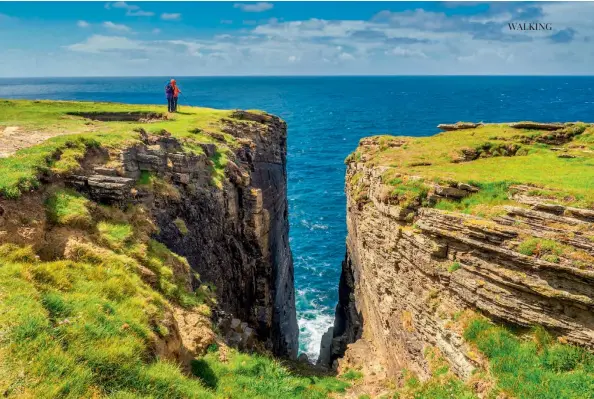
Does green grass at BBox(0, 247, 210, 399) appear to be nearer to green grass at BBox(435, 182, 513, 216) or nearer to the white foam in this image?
green grass at BBox(435, 182, 513, 216)

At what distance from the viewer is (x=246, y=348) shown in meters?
20.1

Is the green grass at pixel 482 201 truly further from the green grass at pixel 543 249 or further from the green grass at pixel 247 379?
the green grass at pixel 247 379

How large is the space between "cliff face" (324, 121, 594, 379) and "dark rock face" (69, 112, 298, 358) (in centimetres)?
968

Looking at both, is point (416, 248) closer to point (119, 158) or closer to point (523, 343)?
point (523, 343)

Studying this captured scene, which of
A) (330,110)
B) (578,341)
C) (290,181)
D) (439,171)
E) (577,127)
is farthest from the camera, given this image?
(330,110)

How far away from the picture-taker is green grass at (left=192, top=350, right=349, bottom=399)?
43.7ft

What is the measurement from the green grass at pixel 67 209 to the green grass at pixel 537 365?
1627 cm

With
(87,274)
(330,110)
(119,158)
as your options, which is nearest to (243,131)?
(119,158)

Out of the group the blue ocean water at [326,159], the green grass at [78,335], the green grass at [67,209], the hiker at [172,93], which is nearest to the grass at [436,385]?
the green grass at [78,335]

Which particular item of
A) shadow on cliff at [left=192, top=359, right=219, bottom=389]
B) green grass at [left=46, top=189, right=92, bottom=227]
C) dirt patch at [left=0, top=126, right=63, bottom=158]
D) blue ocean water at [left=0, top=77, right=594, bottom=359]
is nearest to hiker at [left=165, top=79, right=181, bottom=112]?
dirt patch at [left=0, top=126, right=63, bottom=158]

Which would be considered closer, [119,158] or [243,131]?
[119,158]

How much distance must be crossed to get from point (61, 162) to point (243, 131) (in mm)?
22433

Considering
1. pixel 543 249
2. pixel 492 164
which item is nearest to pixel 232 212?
pixel 492 164

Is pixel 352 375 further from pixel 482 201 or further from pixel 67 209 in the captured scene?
pixel 67 209
